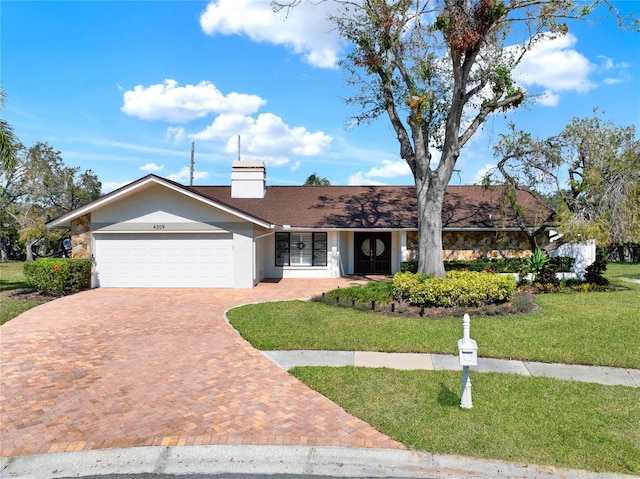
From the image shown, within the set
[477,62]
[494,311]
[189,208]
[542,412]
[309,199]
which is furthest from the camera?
[309,199]

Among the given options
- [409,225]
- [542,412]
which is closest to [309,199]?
[409,225]

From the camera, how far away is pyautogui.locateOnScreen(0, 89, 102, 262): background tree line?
29.1 meters

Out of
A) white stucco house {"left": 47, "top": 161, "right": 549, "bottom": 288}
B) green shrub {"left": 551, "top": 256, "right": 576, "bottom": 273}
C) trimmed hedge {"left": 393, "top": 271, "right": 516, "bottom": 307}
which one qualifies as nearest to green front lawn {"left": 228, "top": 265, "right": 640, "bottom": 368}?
trimmed hedge {"left": 393, "top": 271, "right": 516, "bottom": 307}

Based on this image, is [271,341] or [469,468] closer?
[469,468]

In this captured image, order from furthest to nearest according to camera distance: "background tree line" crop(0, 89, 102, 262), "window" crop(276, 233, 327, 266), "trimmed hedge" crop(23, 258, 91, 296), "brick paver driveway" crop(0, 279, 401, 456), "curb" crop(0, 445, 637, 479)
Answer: "background tree line" crop(0, 89, 102, 262), "window" crop(276, 233, 327, 266), "trimmed hedge" crop(23, 258, 91, 296), "brick paver driveway" crop(0, 279, 401, 456), "curb" crop(0, 445, 637, 479)

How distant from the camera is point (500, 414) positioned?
5266mm

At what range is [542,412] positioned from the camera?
17.5ft

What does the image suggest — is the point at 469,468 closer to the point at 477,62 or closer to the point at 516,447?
the point at 516,447

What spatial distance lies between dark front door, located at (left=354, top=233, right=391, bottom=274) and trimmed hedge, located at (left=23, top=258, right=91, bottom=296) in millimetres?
12027

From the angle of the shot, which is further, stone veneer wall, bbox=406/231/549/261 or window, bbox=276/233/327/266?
window, bbox=276/233/327/266

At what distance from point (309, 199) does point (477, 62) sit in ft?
34.5

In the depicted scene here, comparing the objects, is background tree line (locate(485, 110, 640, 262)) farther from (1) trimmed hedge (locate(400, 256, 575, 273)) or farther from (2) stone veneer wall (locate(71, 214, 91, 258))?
(2) stone veneer wall (locate(71, 214, 91, 258))

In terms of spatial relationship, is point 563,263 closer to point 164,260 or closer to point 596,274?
point 596,274

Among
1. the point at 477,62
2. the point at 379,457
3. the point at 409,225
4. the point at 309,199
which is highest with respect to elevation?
the point at 477,62
